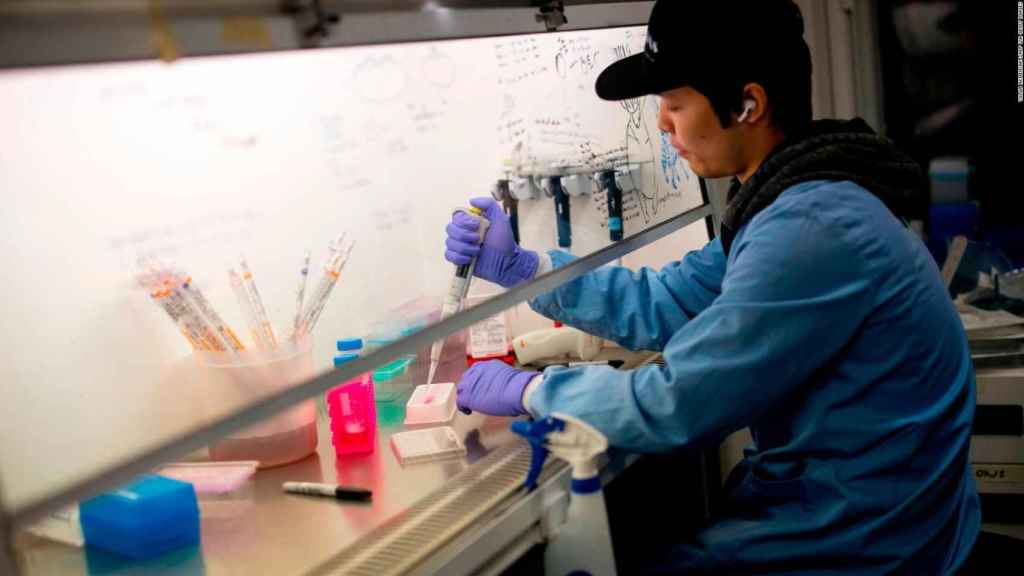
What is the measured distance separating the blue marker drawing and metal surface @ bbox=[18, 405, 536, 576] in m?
0.80

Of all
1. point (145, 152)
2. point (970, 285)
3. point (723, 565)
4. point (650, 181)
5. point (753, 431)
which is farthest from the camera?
point (970, 285)

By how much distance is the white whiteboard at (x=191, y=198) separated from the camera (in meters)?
0.96

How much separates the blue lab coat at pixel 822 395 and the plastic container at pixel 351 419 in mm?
266

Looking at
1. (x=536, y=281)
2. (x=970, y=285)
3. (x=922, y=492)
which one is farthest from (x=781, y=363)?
(x=970, y=285)

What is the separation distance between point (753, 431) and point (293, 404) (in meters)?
0.75

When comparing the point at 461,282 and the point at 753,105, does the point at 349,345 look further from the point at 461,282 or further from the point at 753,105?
the point at 753,105

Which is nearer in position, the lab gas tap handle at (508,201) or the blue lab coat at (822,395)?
the blue lab coat at (822,395)

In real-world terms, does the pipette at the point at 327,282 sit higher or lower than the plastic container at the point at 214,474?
higher

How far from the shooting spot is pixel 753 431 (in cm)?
146

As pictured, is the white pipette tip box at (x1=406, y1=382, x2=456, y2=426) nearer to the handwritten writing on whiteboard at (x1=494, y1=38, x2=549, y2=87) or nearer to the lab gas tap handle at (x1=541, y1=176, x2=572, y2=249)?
the lab gas tap handle at (x1=541, y1=176, x2=572, y2=249)

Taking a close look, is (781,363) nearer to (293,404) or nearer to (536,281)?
(536,281)

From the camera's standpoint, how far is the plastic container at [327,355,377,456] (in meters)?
1.42

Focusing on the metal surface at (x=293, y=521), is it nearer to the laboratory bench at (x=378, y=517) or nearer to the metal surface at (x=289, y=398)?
the laboratory bench at (x=378, y=517)

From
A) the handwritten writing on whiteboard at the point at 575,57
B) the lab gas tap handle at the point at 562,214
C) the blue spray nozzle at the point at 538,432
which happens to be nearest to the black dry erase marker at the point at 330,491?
the blue spray nozzle at the point at 538,432
